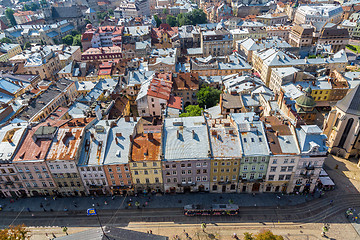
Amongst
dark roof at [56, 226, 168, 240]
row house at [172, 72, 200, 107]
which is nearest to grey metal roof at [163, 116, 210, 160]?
dark roof at [56, 226, 168, 240]

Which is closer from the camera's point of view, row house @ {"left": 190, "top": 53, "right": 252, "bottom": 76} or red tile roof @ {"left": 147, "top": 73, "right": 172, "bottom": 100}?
red tile roof @ {"left": 147, "top": 73, "right": 172, "bottom": 100}

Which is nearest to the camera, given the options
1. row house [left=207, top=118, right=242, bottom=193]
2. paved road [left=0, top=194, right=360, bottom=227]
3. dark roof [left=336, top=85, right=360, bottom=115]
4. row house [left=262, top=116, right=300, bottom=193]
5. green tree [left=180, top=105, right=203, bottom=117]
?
row house [left=262, top=116, right=300, bottom=193]

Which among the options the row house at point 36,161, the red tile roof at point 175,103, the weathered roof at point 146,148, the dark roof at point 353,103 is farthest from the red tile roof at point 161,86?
the dark roof at point 353,103

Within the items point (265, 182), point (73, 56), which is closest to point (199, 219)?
point (265, 182)

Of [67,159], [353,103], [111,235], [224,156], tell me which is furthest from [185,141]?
[353,103]

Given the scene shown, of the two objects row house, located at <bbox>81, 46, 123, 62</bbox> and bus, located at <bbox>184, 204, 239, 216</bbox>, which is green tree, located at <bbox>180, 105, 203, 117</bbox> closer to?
bus, located at <bbox>184, 204, 239, 216</bbox>

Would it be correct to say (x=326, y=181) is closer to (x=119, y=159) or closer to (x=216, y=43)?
(x=119, y=159)

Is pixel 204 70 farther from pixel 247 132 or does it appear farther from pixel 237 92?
pixel 247 132
